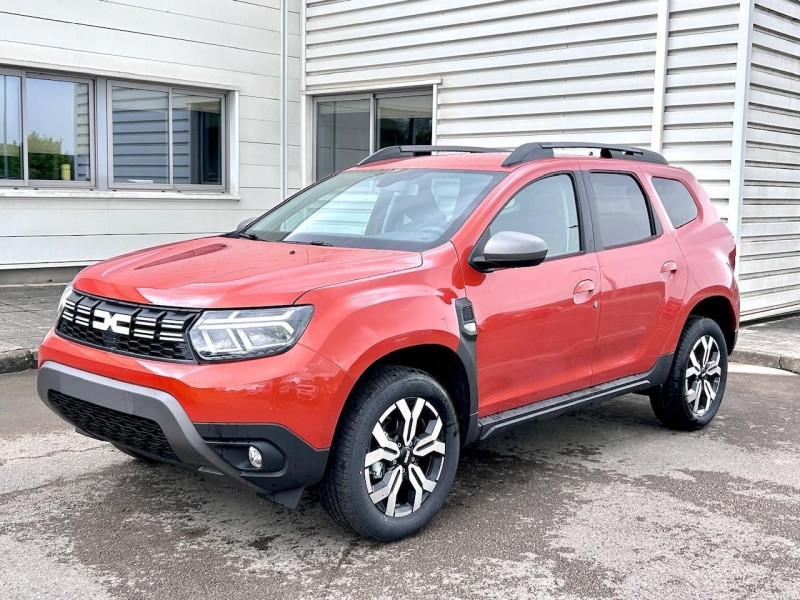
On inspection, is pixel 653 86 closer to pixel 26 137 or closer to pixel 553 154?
pixel 553 154

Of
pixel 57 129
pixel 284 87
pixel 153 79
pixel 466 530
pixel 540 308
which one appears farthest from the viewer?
pixel 284 87

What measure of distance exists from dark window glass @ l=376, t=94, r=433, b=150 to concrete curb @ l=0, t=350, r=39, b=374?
6.14 m

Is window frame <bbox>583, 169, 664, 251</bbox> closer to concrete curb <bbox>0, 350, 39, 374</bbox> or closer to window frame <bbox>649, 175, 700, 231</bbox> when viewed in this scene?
window frame <bbox>649, 175, 700, 231</bbox>

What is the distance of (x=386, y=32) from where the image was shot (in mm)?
11812

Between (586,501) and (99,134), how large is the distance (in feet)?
29.1

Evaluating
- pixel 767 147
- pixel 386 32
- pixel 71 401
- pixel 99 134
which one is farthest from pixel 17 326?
pixel 767 147

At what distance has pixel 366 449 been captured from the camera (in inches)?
141

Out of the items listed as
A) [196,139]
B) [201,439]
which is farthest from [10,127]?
[201,439]

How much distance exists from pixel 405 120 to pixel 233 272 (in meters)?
8.53

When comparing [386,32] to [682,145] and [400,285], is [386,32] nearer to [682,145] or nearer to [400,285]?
[682,145]

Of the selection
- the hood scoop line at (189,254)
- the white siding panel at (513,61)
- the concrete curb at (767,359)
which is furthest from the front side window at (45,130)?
the concrete curb at (767,359)

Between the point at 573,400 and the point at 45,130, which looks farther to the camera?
the point at 45,130

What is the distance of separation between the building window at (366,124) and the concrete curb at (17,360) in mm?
→ 6019

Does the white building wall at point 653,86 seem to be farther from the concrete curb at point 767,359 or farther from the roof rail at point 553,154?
the roof rail at point 553,154
